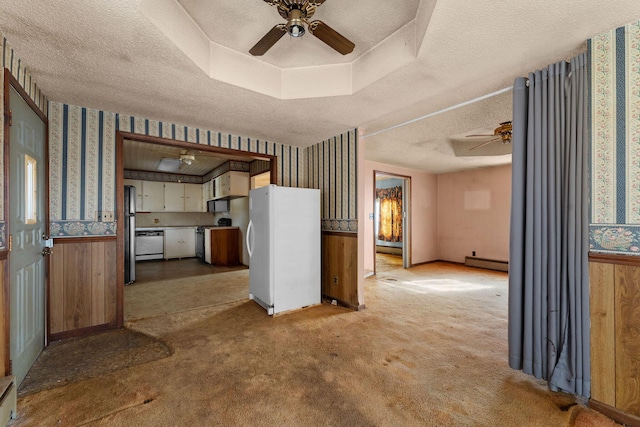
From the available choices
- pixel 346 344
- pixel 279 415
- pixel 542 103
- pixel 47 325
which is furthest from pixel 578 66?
pixel 47 325

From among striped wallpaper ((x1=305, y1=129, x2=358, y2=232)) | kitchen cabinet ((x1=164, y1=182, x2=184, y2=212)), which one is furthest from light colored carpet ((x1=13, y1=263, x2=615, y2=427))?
kitchen cabinet ((x1=164, y1=182, x2=184, y2=212))

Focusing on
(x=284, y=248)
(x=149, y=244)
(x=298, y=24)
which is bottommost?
(x=149, y=244)

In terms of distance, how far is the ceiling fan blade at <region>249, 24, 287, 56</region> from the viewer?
5.14ft

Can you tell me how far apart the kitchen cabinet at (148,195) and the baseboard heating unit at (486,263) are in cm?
786

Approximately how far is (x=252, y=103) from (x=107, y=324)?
2.69 m

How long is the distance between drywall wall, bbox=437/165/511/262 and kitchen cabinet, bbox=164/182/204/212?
21.9ft

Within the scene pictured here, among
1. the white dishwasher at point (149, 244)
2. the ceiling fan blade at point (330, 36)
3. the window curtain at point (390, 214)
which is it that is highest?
the ceiling fan blade at point (330, 36)

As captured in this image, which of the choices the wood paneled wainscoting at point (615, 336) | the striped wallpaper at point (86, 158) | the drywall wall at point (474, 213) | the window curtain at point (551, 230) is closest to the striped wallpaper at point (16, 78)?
the striped wallpaper at point (86, 158)

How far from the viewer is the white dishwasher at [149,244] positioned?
6719mm

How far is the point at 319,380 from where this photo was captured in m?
1.94

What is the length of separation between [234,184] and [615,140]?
18.8 ft

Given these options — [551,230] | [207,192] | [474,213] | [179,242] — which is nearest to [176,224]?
[179,242]

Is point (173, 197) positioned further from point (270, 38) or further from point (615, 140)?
point (615, 140)

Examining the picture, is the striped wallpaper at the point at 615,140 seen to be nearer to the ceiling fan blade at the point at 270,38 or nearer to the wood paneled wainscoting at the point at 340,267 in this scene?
the ceiling fan blade at the point at 270,38
